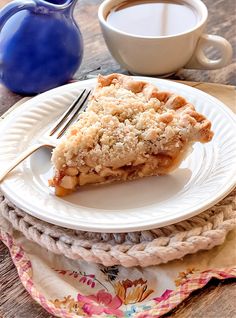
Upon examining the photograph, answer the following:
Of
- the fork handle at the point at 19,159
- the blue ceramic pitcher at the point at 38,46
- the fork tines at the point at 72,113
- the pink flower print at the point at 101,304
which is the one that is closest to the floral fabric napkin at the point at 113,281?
the pink flower print at the point at 101,304

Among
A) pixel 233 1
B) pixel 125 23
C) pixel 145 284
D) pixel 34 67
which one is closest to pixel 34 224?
pixel 145 284

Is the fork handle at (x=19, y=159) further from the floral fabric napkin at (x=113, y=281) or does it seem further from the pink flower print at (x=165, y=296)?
the pink flower print at (x=165, y=296)

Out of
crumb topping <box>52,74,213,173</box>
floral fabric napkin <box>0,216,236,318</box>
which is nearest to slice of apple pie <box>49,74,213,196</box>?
crumb topping <box>52,74,213,173</box>

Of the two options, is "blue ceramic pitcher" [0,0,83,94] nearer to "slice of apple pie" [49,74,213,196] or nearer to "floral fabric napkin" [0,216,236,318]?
"slice of apple pie" [49,74,213,196]

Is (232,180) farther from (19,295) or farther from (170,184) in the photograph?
(19,295)

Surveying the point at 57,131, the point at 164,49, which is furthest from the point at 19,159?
the point at 164,49

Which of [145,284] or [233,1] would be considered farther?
[233,1]
